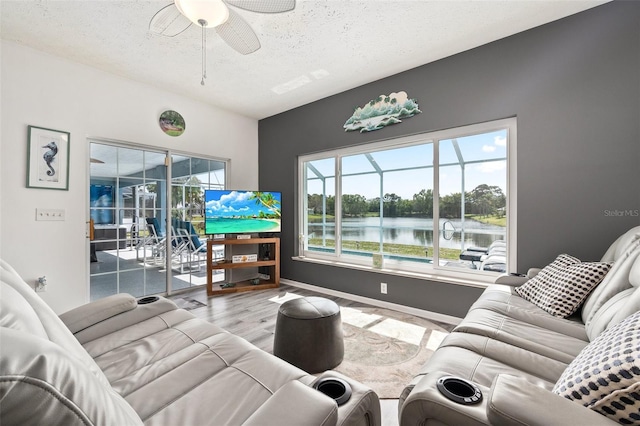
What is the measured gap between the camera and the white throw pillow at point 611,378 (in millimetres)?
690

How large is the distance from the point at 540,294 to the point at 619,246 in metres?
0.57

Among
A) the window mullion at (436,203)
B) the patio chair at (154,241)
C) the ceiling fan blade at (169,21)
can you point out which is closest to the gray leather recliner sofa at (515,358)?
the window mullion at (436,203)

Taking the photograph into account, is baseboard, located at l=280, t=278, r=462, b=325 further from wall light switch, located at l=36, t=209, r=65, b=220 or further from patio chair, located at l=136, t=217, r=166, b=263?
wall light switch, located at l=36, t=209, r=65, b=220

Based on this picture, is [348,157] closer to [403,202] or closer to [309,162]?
[309,162]

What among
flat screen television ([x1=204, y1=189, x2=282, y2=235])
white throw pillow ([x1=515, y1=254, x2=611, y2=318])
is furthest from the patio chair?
white throw pillow ([x1=515, y1=254, x2=611, y2=318])

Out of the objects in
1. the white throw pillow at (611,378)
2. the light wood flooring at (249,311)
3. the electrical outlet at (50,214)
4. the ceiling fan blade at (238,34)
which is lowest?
the light wood flooring at (249,311)

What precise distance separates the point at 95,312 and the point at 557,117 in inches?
141

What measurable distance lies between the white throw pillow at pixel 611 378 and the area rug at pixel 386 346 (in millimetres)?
1148

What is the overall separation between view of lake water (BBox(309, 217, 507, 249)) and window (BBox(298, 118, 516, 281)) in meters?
0.01

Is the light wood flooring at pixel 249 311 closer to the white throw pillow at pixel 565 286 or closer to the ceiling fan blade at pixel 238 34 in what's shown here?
the white throw pillow at pixel 565 286

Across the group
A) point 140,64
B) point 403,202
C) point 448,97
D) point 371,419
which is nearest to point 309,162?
point 403,202

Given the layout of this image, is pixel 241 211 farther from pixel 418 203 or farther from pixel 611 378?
pixel 611 378

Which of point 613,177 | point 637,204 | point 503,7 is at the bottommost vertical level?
point 637,204

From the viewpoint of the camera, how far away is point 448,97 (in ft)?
9.46
